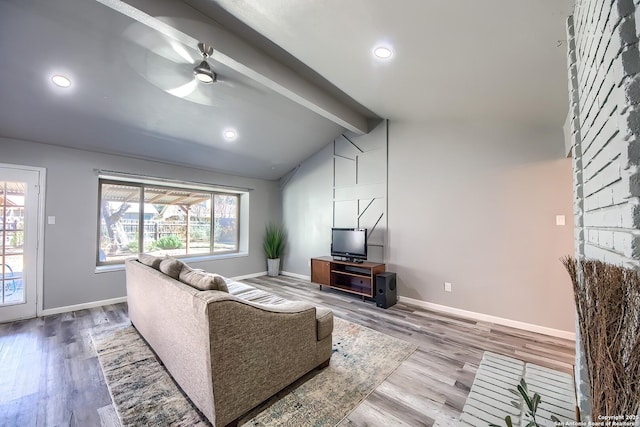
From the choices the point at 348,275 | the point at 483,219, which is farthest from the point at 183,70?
the point at 483,219

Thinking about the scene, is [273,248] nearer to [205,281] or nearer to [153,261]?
[153,261]

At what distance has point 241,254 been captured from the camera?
569cm

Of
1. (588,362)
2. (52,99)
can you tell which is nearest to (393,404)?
(588,362)

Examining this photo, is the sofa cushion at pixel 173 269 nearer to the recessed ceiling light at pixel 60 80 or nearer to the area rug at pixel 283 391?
the area rug at pixel 283 391

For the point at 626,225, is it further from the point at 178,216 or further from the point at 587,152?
the point at 178,216

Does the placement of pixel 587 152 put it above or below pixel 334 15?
below

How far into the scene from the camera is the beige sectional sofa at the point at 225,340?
148 centimetres

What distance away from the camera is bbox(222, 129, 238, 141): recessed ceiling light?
160 inches

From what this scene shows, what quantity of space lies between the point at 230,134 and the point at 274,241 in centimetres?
268

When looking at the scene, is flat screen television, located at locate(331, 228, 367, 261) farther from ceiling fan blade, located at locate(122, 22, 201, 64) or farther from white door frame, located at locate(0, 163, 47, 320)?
white door frame, located at locate(0, 163, 47, 320)

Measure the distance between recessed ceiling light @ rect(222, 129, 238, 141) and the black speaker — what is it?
10.5ft

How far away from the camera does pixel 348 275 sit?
179 inches

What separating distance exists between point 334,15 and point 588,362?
2.52 m

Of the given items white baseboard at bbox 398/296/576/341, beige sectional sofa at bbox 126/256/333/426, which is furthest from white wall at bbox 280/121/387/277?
beige sectional sofa at bbox 126/256/333/426
